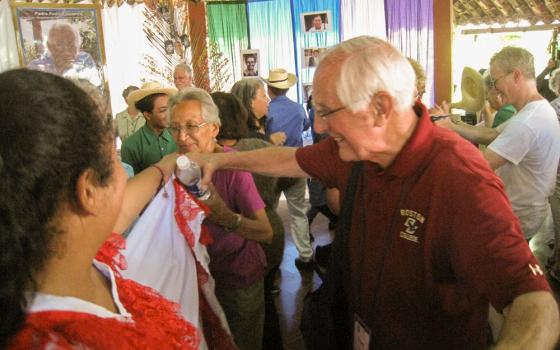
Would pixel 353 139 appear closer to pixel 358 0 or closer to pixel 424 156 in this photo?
pixel 424 156

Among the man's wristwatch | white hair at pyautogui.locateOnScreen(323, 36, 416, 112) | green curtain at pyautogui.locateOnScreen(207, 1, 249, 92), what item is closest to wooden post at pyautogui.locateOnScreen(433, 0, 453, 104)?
green curtain at pyautogui.locateOnScreen(207, 1, 249, 92)

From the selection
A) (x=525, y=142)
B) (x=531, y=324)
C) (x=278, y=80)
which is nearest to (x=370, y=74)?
(x=531, y=324)

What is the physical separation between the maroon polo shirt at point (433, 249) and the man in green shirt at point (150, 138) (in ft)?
6.65

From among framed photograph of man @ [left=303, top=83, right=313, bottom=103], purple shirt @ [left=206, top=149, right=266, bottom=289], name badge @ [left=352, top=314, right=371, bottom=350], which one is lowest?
name badge @ [left=352, top=314, right=371, bottom=350]

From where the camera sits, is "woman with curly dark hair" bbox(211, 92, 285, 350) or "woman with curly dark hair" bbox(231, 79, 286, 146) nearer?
"woman with curly dark hair" bbox(211, 92, 285, 350)

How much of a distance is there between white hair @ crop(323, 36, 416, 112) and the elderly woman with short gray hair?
853mm

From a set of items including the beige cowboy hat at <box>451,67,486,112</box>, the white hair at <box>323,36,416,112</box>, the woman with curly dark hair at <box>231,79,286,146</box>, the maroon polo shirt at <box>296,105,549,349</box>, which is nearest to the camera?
the maroon polo shirt at <box>296,105,549,349</box>

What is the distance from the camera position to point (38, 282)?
79 centimetres

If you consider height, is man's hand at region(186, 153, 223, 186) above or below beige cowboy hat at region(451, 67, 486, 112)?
below

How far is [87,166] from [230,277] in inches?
54.3

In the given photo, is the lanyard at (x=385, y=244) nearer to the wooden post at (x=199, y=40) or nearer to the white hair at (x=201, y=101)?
the white hair at (x=201, y=101)

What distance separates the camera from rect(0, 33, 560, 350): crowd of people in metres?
0.73

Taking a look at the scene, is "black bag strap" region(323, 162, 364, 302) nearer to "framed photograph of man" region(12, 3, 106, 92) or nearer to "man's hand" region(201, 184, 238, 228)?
"man's hand" region(201, 184, 238, 228)

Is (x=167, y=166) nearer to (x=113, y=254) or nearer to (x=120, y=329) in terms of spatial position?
(x=113, y=254)
